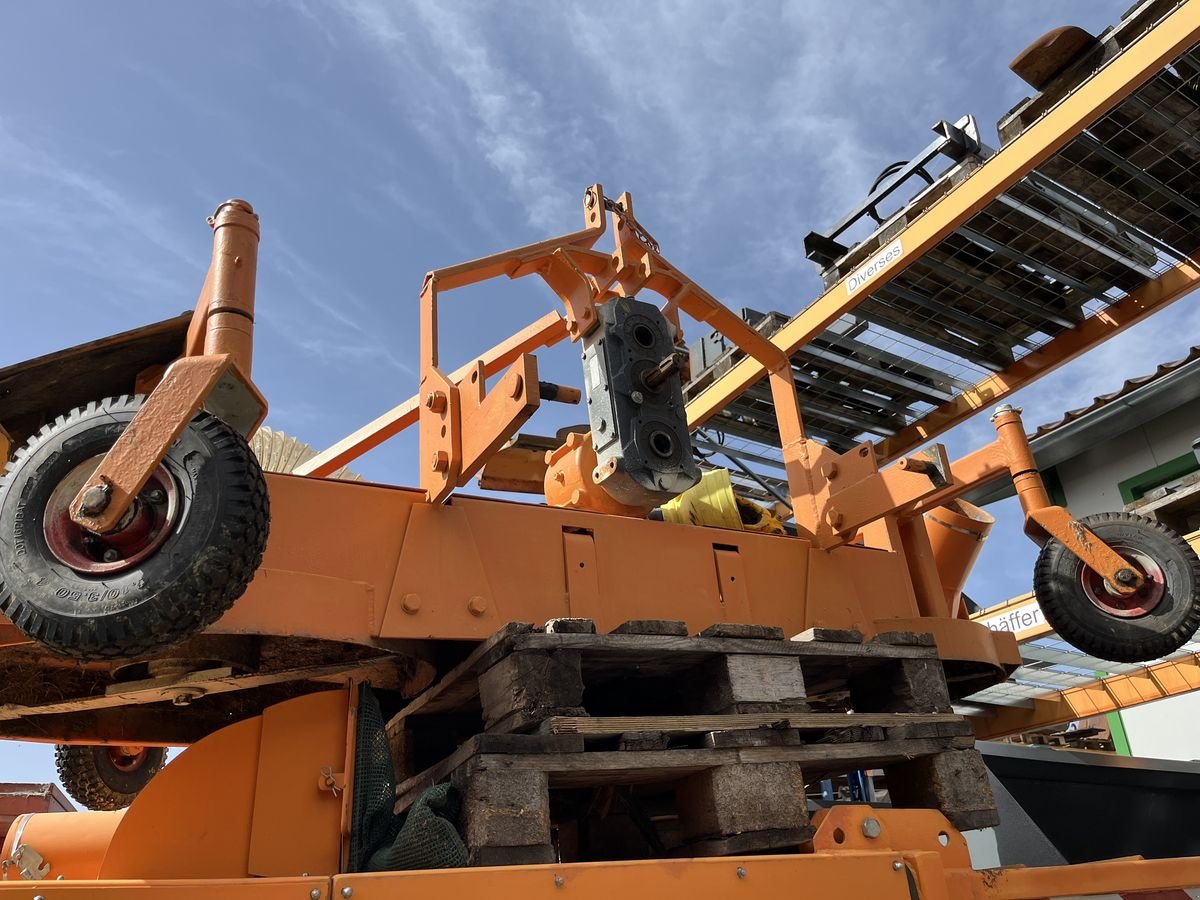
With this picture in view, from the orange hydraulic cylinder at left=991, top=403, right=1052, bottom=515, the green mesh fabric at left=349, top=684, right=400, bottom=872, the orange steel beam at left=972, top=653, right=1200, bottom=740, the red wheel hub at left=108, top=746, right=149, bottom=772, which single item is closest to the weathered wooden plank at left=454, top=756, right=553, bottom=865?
the green mesh fabric at left=349, top=684, right=400, bottom=872

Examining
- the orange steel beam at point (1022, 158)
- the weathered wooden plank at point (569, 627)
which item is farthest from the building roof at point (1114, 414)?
the weathered wooden plank at point (569, 627)

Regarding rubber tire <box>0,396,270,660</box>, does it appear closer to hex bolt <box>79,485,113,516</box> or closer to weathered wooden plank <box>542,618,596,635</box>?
hex bolt <box>79,485,113,516</box>

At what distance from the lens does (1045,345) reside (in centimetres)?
755

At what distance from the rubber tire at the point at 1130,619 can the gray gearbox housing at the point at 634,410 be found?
2001mm

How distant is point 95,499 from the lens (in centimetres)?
256

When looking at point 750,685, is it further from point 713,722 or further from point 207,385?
point 207,385

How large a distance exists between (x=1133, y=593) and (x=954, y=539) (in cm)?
112

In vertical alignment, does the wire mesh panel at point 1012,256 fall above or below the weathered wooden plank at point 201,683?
above

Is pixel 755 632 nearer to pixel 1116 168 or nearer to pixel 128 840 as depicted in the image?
pixel 128 840

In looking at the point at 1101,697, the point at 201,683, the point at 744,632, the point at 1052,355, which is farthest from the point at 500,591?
the point at 1101,697

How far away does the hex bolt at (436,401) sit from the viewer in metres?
3.85

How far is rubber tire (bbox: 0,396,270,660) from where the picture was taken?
99.4 inches

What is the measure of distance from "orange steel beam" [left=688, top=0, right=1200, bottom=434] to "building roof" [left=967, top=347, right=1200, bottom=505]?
772 centimetres

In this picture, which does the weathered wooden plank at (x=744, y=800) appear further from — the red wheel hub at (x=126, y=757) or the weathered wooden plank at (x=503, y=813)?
the red wheel hub at (x=126, y=757)
